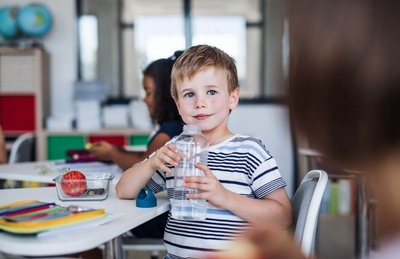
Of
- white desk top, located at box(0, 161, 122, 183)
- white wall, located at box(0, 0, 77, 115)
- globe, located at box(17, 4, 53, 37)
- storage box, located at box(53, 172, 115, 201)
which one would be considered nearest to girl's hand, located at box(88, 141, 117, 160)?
white desk top, located at box(0, 161, 122, 183)

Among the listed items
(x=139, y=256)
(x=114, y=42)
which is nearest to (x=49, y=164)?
(x=139, y=256)

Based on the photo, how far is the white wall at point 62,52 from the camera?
12.6 ft

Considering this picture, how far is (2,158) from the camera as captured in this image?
6.55 ft

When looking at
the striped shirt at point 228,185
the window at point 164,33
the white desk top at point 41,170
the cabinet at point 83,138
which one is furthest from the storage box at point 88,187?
the window at point 164,33

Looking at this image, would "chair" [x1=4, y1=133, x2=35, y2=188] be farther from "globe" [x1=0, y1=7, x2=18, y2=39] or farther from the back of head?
the back of head

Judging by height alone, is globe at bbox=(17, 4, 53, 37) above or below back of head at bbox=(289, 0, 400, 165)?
above

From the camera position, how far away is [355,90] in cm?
17

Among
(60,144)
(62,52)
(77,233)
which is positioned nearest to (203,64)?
(77,233)

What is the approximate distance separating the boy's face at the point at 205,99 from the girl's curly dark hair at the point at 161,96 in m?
0.69

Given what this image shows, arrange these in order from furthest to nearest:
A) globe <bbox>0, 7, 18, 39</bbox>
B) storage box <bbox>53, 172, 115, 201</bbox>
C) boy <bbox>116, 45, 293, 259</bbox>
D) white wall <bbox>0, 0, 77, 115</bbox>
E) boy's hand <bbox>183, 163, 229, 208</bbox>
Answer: white wall <bbox>0, 0, 77, 115</bbox> → globe <bbox>0, 7, 18, 39</bbox> → storage box <bbox>53, 172, 115, 201</bbox> → boy <bbox>116, 45, 293, 259</bbox> → boy's hand <bbox>183, 163, 229, 208</bbox>

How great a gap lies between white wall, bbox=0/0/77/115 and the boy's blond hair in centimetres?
305

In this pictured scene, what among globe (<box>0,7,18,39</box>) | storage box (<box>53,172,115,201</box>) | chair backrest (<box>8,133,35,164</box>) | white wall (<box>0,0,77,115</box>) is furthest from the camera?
white wall (<box>0,0,77,115</box>)

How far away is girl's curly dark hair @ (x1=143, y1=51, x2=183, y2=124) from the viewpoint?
1.65 m

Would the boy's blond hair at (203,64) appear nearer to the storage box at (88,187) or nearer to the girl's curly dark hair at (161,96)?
the storage box at (88,187)
